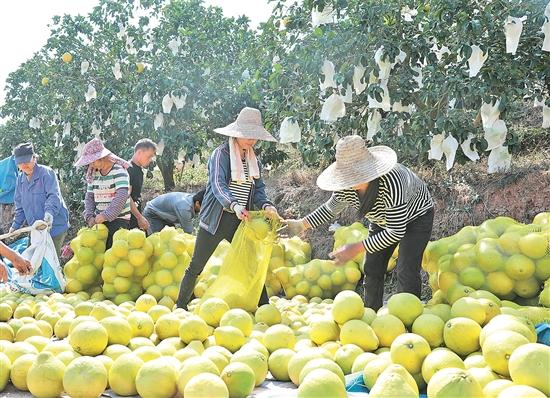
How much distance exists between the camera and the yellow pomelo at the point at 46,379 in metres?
2.24

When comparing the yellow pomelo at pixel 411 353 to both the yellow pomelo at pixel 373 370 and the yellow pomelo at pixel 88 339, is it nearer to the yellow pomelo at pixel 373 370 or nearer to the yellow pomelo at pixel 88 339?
the yellow pomelo at pixel 373 370

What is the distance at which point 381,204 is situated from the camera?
3434 mm

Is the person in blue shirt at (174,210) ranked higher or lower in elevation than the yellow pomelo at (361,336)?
higher

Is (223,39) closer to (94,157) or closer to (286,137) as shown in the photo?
(286,137)

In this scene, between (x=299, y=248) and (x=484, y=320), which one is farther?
(x=299, y=248)

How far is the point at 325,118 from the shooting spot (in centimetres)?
549

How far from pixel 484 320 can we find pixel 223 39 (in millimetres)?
8102

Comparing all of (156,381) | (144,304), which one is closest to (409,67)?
(144,304)

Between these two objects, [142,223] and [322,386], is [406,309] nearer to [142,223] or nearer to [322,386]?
[322,386]

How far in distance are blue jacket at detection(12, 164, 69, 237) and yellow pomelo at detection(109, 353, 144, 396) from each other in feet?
11.2

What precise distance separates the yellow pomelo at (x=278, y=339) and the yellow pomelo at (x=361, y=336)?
27 cm

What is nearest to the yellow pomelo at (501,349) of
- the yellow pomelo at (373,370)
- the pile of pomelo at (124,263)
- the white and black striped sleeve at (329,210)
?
the yellow pomelo at (373,370)

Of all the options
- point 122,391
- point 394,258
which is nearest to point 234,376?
point 122,391

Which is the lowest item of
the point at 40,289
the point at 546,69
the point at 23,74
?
the point at 40,289
